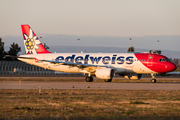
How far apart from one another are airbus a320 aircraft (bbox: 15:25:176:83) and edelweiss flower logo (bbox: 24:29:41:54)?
1116 millimetres

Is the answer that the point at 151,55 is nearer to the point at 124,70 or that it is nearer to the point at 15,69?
the point at 124,70

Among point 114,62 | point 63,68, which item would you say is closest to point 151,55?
point 114,62

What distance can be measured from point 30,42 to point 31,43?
0.28 meters

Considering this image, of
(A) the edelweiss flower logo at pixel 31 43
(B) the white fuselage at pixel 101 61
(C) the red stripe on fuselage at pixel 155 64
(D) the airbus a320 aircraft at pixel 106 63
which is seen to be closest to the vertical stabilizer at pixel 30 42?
(A) the edelweiss flower logo at pixel 31 43

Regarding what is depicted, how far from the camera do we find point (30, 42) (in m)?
49.1

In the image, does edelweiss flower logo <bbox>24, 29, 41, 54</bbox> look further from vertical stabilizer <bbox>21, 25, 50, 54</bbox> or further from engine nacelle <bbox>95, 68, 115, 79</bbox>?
engine nacelle <bbox>95, 68, 115, 79</bbox>

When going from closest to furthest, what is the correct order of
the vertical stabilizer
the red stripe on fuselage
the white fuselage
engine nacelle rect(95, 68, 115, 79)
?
engine nacelle rect(95, 68, 115, 79) → the red stripe on fuselage → the white fuselage → the vertical stabilizer

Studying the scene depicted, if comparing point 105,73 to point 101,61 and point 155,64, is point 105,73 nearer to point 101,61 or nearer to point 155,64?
point 101,61

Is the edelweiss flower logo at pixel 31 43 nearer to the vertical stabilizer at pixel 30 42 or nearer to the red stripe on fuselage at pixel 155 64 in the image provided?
the vertical stabilizer at pixel 30 42

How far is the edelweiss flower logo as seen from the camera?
48781mm

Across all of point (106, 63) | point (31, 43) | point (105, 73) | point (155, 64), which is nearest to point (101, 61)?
point (106, 63)

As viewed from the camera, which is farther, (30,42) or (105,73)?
(30,42)

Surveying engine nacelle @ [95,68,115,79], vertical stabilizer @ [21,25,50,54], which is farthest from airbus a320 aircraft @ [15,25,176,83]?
vertical stabilizer @ [21,25,50,54]

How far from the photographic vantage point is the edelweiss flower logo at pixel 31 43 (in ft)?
160
